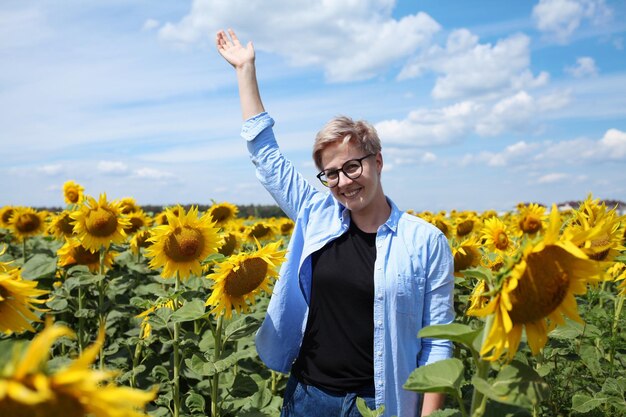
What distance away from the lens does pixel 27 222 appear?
7.93 m

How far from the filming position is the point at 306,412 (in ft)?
10.6

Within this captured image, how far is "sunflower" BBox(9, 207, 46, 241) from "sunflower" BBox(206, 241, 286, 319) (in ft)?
18.1

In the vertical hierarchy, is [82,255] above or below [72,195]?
below

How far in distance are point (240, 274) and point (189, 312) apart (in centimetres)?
34

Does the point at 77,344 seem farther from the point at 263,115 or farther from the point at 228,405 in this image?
the point at 263,115

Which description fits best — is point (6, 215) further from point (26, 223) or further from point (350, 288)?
point (350, 288)

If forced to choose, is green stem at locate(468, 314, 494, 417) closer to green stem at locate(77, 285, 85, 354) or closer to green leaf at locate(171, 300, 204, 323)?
green leaf at locate(171, 300, 204, 323)

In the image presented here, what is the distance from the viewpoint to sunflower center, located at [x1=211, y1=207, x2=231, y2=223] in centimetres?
744

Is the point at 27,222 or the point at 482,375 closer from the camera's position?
the point at 482,375

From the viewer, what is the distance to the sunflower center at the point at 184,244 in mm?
4016

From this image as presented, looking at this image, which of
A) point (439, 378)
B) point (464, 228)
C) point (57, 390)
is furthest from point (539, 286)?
point (464, 228)

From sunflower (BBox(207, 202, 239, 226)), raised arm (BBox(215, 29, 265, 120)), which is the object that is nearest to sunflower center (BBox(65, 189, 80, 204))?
sunflower (BBox(207, 202, 239, 226))

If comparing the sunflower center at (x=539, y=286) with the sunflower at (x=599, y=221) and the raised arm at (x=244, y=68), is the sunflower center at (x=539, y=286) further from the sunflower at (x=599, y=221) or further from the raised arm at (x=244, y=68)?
the raised arm at (x=244, y=68)

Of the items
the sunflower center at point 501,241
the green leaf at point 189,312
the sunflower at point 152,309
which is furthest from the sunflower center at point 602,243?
the sunflower at point 152,309
